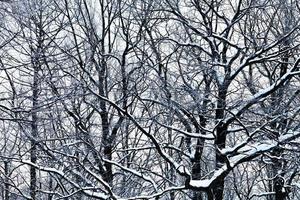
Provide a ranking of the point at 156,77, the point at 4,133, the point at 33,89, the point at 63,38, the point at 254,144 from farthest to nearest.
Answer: the point at 4,133, the point at 63,38, the point at 156,77, the point at 254,144, the point at 33,89

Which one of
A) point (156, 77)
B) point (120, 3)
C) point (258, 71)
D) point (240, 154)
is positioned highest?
point (120, 3)

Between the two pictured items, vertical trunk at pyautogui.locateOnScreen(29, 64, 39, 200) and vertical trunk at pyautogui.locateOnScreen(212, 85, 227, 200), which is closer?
vertical trunk at pyautogui.locateOnScreen(29, 64, 39, 200)

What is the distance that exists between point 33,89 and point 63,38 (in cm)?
356

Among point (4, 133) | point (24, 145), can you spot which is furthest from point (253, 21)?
point (4, 133)

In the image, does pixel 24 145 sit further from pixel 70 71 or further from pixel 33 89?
pixel 33 89

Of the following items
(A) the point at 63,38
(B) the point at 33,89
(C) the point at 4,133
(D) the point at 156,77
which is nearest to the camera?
(B) the point at 33,89

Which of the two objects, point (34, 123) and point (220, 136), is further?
point (220, 136)

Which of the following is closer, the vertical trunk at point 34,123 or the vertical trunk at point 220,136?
the vertical trunk at point 34,123

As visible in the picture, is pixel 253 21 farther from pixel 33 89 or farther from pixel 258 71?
pixel 33 89

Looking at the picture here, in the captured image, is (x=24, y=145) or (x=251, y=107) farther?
(x=24, y=145)

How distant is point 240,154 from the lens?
29.9ft

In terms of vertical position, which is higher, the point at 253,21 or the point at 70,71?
the point at 253,21

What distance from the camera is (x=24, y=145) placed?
40.8 ft

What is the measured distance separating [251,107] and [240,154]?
933 mm
